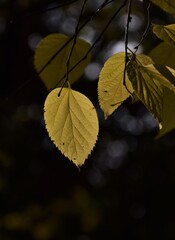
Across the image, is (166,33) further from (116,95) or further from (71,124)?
(71,124)

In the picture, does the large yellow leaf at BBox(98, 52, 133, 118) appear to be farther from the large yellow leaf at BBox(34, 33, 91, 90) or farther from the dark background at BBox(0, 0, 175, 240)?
the dark background at BBox(0, 0, 175, 240)

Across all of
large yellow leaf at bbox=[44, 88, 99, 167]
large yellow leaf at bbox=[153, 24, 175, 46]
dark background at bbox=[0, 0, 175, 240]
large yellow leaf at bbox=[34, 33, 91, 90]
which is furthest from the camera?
dark background at bbox=[0, 0, 175, 240]

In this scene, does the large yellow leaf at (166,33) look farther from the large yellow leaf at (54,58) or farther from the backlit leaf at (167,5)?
the large yellow leaf at (54,58)

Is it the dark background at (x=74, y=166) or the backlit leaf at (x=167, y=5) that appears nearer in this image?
the backlit leaf at (x=167, y=5)

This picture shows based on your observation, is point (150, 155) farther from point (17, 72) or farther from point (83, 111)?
point (83, 111)

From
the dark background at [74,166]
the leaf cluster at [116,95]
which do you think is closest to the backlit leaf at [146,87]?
the leaf cluster at [116,95]

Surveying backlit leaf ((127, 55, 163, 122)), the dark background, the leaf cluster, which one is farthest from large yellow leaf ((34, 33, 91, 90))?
the dark background

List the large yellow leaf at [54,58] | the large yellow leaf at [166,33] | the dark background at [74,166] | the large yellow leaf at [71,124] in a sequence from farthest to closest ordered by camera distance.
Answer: the dark background at [74,166], the large yellow leaf at [54,58], the large yellow leaf at [71,124], the large yellow leaf at [166,33]
